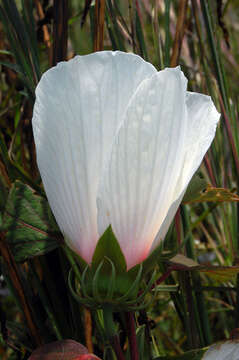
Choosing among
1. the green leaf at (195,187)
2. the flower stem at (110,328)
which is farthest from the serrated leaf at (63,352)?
the green leaf at (195,187)

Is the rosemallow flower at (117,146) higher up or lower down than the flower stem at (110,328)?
higher up

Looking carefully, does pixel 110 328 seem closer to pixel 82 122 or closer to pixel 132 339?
pixel 132 339

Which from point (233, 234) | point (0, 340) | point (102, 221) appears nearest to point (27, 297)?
point (0, 340)

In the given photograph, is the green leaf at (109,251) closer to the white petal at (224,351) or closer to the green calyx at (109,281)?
the green calyx at (109,281)

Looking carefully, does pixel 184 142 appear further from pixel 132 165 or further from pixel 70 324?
pixel 70 324

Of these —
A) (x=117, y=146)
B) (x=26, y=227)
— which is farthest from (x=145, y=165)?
(x=26, y=227)

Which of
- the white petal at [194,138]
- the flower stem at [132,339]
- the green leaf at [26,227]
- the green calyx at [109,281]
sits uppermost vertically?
the white petal at [194,138]

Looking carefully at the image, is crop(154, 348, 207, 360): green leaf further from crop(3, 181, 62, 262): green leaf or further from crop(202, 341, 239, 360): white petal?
crop(3, 181, 62, 262): green leaf
